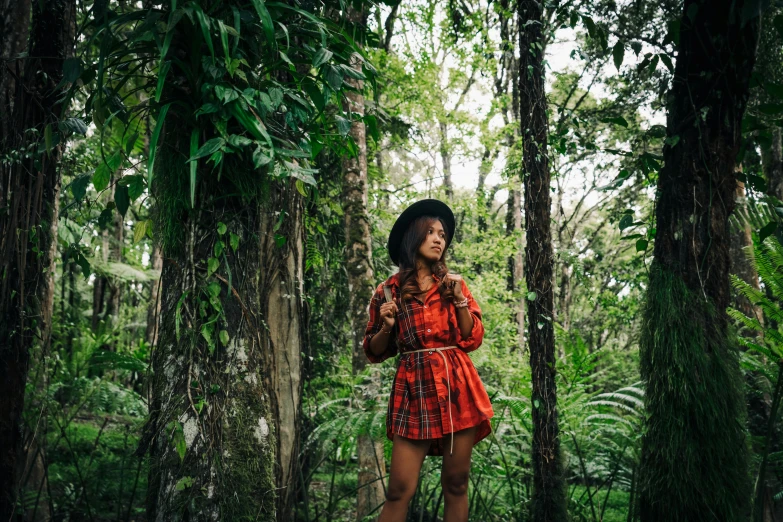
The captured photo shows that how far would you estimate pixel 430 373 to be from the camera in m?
2.96

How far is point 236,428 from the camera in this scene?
7.27 feet

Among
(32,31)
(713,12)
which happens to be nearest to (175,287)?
(32,31)

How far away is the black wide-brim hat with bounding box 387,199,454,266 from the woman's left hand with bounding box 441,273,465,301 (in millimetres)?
294

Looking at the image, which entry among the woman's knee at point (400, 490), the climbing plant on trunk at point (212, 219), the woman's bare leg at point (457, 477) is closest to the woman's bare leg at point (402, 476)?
the woman's knee at point (400, 490)

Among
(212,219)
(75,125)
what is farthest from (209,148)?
(75,125)

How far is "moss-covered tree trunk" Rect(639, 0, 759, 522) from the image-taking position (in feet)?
8.22

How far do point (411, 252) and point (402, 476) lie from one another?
119 centimetres

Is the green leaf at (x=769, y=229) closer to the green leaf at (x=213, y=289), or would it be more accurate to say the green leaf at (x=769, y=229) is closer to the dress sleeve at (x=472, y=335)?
the dress sleeve at (x=472, y=335)

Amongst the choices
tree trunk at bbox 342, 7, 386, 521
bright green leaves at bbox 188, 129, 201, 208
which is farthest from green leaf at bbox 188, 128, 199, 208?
tree trunk at bbox 342, 7, 386, 521

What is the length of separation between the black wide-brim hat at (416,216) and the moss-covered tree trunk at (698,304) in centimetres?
117

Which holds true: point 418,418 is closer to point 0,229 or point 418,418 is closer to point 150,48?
point 150,48

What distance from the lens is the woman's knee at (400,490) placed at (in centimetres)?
283

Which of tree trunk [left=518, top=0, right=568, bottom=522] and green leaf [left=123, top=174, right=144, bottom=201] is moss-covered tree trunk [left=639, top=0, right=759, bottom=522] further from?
green leaf [left=123, top=174, right=144, bottom=201]

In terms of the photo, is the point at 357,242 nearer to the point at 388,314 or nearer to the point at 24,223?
the point at 388,314
